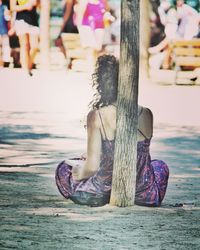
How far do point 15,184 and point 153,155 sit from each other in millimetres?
2625

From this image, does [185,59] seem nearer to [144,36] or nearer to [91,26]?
[144,36]

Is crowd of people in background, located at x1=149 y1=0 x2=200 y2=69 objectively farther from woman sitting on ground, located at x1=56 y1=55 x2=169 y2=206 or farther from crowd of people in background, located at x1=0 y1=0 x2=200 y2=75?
woman sitting on ground, located at x1=56 y1=55 x2=169 y2=206

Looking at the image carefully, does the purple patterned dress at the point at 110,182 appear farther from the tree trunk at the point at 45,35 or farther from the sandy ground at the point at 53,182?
the tree trunk at the point at 45,35

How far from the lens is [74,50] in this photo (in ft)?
68.2

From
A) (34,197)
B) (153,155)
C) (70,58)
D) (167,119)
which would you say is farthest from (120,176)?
(70,58)

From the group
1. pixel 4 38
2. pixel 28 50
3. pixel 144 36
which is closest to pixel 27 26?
pixel 28 50

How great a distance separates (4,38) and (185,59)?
474 cm

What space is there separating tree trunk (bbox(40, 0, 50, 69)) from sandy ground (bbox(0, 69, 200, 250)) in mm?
3451

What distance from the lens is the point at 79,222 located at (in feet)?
21.1

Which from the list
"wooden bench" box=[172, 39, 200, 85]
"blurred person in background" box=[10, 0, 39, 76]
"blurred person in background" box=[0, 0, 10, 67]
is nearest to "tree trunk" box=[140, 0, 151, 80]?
"wooden bench" box=[172, 39, 200, 85]

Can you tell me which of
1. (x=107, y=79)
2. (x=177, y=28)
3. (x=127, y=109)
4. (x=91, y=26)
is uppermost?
(x=107, y=79)

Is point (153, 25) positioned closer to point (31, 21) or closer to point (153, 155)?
point (31, 21)

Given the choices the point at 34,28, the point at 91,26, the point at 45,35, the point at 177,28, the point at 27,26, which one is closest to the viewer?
the point at 27,26

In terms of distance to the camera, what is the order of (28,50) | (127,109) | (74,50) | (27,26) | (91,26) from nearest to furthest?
(127,109), (27,26), (28,50), (91,26), (74,50)
